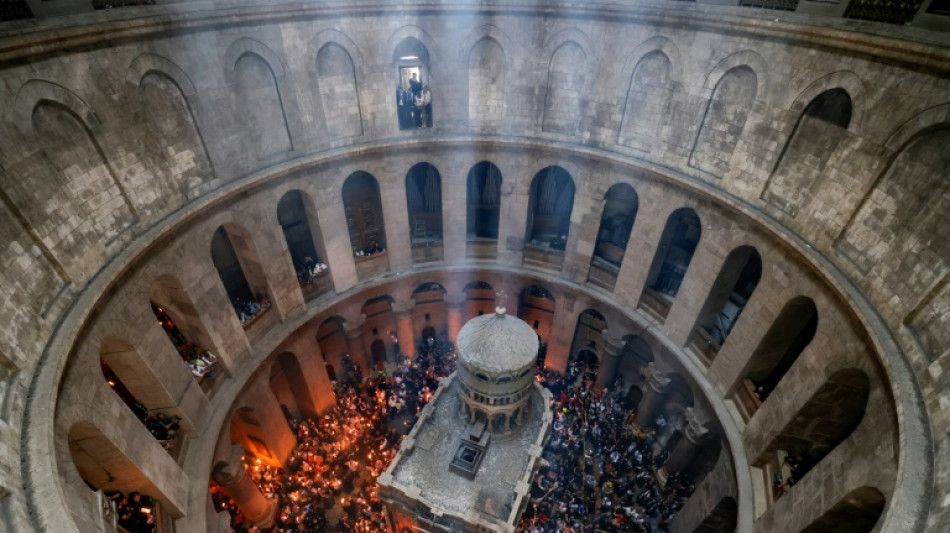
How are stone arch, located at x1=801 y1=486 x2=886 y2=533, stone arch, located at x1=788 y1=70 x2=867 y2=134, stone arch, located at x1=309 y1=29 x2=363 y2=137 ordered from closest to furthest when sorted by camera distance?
1. stone arch, located at x1=801 y1=486 x2=886 y2=533
2. stone arch, located at x1=788 y1=70 x2=867 y2=134
3. stone arch, located at x1=309 y1=29 x2=363 y2=137

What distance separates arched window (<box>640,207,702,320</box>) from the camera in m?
18.4

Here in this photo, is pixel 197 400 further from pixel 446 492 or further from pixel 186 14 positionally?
pixel 186 14

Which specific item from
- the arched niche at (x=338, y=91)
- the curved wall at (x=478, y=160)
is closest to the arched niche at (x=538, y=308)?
the curved wall at (x=478, y=160)

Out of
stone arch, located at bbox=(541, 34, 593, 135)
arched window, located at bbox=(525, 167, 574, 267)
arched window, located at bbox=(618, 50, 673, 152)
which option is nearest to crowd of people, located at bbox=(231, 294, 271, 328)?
arched window, located at bbox=(525, 167, 574, 267)

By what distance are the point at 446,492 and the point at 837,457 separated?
10839 mm

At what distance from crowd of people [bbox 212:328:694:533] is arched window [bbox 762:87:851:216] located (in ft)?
37.9

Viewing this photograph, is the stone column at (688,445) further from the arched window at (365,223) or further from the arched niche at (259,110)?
the arched niche at (259,110)

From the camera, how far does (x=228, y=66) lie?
1444 cm

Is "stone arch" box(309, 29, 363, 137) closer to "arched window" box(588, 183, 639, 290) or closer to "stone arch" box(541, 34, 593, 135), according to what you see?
"stone arch" box(541, 34, 593, 135)

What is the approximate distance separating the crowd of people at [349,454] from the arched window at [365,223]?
582cm

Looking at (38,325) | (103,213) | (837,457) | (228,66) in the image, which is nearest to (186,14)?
(228,66)

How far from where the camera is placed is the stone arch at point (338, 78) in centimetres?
1638

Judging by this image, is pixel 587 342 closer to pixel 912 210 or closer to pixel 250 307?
pixel 912 210

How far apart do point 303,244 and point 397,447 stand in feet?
33.2
